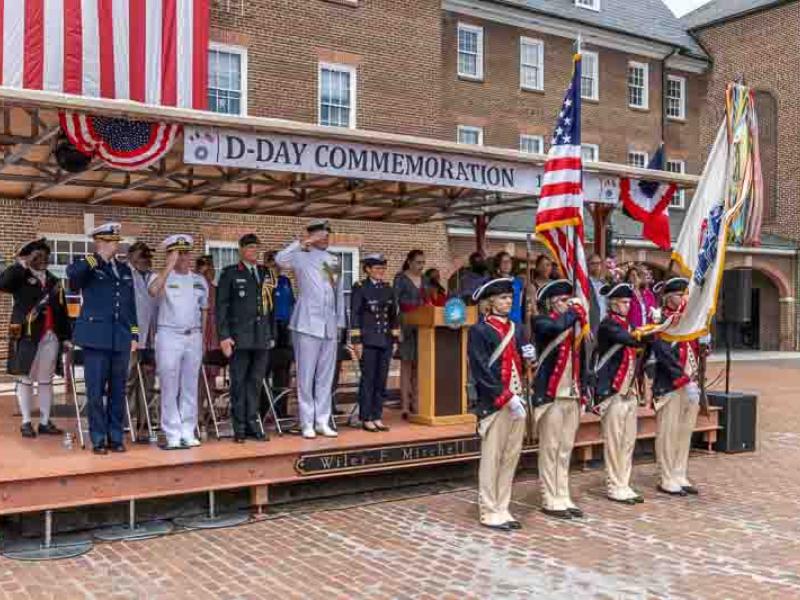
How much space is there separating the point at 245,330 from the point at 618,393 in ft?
11.3

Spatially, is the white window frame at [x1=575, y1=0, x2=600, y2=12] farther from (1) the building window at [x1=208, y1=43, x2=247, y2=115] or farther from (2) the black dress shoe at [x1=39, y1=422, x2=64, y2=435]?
(2) the black dress shoe at [x1=39, y1=422, x2=64, y2=435]

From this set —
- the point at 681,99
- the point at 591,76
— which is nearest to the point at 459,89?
the point at 591,76

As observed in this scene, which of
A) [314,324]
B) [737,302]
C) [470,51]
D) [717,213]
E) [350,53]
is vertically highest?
[470,51]

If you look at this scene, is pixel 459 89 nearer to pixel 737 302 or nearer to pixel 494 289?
pixel 737 302

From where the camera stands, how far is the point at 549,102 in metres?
27.0

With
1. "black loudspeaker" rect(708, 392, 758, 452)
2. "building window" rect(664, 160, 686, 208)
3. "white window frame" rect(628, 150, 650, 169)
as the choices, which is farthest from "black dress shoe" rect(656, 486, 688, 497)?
"building window" rect(664, 160, 686, 208)

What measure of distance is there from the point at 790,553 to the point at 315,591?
11.5 ft

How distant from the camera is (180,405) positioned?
7.70 meters

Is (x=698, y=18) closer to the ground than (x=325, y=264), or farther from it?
farther from it

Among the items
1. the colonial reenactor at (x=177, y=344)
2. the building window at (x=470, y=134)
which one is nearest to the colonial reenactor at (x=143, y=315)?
the colonial reenactor at (x=177, y=344)

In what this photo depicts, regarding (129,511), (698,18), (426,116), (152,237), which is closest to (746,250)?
(698,18)

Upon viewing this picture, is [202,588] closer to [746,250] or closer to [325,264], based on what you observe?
[325,264]

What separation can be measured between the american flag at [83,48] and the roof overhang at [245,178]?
19.7 ft

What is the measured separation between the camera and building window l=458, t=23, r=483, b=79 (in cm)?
2523
